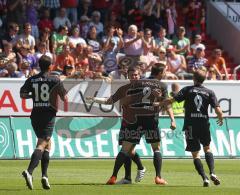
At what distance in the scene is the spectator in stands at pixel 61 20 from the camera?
104 ft

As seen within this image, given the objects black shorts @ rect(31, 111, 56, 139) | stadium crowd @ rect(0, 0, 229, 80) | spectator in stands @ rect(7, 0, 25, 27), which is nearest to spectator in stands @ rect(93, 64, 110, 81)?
stadium crowd @ rect(0, 0, 229, 80)

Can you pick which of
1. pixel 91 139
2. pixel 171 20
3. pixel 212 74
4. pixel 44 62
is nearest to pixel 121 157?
pixel 44 62

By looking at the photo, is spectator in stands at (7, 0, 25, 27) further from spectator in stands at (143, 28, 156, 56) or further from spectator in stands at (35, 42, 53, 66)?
spectator in stands at (143, 28, 156, 56)

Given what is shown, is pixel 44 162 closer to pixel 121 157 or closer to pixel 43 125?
pixel 43 125

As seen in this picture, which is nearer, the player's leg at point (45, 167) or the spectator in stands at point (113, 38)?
the player's leg at point (45, 167)

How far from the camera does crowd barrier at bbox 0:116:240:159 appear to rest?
25.9 m

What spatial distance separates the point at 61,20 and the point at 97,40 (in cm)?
139

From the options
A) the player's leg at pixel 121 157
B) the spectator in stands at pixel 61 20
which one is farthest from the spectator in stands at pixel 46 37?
the player's leg at pixel 121 157

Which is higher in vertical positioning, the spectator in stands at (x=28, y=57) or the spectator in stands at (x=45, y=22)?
the spectator in stands at (x=45, y=22)

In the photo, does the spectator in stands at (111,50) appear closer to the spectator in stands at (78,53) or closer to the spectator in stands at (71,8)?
the spectator in stands at (78,53)

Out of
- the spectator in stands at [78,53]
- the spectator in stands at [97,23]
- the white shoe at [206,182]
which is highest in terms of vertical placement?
the spectator in stands at [97,23]

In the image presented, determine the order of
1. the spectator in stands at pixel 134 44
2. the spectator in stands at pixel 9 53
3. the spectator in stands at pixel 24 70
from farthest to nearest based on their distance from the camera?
the spectator in stands at pixel 134 44, the spectator in stands at pixel 24 70, the spectator in stands at pixel 9 53

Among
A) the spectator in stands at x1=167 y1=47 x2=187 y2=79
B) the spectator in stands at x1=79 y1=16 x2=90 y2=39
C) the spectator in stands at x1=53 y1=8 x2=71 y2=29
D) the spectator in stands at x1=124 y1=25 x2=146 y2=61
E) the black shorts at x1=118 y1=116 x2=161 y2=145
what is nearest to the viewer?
the black shorts at x1=118 y1=116 x2=161 y2=145

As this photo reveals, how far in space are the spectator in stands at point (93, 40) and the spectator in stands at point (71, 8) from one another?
4.53 ft
